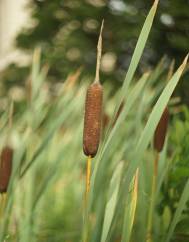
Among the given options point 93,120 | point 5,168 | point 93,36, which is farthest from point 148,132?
point 93,36

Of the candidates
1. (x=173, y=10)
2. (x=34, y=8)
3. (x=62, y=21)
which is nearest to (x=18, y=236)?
(x=173, y=10)

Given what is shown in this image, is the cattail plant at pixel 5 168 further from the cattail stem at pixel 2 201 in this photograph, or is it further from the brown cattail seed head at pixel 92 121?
the brown cattail seed head at pixel 92 121

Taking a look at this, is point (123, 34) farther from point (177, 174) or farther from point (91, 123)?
point (91, 123)

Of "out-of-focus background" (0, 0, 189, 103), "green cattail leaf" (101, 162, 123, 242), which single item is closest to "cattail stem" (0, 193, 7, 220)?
"green cattail leaf" (101, 162, 123, 242)

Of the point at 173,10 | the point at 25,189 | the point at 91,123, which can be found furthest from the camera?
the point at 173,10

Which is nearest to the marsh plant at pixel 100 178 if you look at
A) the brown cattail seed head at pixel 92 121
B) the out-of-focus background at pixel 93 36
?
the brown cattail seed head at pixel 92 121

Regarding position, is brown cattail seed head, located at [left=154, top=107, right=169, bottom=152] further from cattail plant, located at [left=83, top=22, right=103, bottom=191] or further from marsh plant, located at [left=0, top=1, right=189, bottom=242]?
cattail plant, located at [left=83, top=22, right=103, bottom=191]
